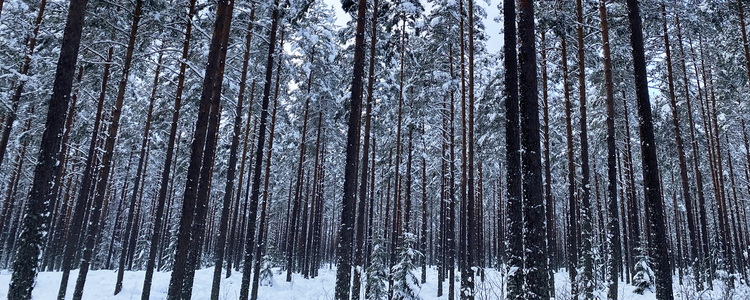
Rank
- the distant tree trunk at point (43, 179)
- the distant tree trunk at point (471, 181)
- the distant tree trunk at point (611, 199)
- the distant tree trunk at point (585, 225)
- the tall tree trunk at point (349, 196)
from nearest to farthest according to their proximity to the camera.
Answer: the distant tree trunk at point (43, 179), the tall tree trunk at point (349, 196), the distant tree trunk at point (611, 199), the distant tree trunk at point (585, 225), the distant tree trunk at point (471, 181)

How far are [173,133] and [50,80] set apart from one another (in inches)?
322

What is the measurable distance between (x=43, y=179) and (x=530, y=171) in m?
9.65

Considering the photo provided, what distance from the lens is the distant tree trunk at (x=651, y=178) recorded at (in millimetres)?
9602

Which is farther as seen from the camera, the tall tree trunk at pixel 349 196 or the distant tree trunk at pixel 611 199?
the distant tree trunk at pixel 611 199

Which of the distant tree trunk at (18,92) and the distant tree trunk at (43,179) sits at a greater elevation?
the distant tree trunk at (18,92)

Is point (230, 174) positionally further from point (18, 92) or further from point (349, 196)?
point (18, 92)

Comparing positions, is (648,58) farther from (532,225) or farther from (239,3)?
(239,3)

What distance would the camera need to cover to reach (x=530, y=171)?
757 cm

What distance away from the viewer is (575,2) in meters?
15.4

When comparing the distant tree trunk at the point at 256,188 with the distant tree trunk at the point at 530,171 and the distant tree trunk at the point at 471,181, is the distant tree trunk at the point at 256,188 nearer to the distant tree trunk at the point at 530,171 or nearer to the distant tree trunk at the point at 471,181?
the distant tree trunk at the point at 471,181

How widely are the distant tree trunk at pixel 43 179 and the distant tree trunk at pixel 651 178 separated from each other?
13653 mm

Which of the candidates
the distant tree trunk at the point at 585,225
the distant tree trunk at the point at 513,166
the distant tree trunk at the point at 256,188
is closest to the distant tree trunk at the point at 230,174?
the distant tree trunk at the point at 256,188

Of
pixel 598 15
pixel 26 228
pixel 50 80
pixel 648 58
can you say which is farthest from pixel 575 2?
pixel 50 80

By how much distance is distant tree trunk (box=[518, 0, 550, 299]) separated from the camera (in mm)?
7152
